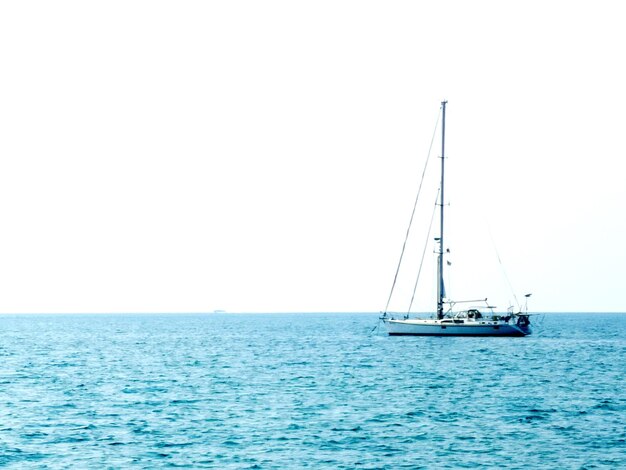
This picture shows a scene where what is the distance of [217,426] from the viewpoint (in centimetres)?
4031

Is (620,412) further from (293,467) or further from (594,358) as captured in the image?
(594,358)

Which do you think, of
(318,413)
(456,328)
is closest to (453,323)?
(456,328)

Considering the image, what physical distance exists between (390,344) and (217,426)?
206ft

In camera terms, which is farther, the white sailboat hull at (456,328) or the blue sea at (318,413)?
the white sailboat hull at (456,328)

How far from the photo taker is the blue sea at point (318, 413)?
3381 cm

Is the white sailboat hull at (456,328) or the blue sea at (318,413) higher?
the white sailboat hull at (456,328)

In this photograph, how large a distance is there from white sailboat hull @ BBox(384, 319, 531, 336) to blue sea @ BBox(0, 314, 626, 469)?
59.1 ft

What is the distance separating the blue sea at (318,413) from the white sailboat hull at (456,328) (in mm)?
18010

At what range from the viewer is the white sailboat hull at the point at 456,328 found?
97375mm

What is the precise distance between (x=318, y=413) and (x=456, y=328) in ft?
183

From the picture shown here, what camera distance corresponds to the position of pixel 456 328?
97.6 m

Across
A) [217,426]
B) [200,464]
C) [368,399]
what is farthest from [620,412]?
[200,464]

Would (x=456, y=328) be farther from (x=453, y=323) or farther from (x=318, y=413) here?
(x=318, y=413)

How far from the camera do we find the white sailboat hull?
9738 cm
